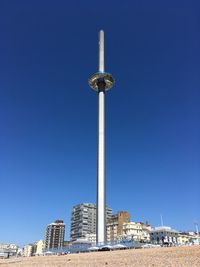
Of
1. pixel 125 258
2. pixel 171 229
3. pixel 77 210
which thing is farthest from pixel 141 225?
pixel 125 258

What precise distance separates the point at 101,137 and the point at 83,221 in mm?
124623

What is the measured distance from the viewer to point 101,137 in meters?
Answer: 72.1

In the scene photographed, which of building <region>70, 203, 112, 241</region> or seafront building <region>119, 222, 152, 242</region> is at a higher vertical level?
building <region>70, 203, 112, 241</region>

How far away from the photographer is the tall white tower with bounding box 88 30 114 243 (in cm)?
6266

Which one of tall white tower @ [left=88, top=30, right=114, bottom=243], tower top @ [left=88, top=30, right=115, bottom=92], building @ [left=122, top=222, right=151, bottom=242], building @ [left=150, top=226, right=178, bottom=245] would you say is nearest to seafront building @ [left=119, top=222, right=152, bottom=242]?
→ building @ [left=122, top=222, right=151, bottom=242]

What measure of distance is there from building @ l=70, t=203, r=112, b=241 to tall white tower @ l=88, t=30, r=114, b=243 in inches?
4451

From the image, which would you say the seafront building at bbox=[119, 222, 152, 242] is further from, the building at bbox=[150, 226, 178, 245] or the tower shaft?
the tower shaft

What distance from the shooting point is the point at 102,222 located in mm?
62656

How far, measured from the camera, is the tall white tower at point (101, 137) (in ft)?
206

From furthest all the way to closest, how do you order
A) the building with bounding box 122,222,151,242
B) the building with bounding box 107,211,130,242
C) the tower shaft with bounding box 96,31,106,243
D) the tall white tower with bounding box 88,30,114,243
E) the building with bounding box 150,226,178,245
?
the building with bounding box 107,211,130,242 → the building with bounding box 122,222,151,242 → the building with bounding box 150,226,178,245 → the tall white tower with bounding box 88,30,114,243 → the tower shaft with bounding box 96,31,106,243

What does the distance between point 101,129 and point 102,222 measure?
2113 centimetres

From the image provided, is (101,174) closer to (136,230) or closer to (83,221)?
(136,230)

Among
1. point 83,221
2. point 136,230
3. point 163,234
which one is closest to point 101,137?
point 163,234

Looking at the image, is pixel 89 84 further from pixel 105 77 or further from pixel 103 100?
pixel 103 100
